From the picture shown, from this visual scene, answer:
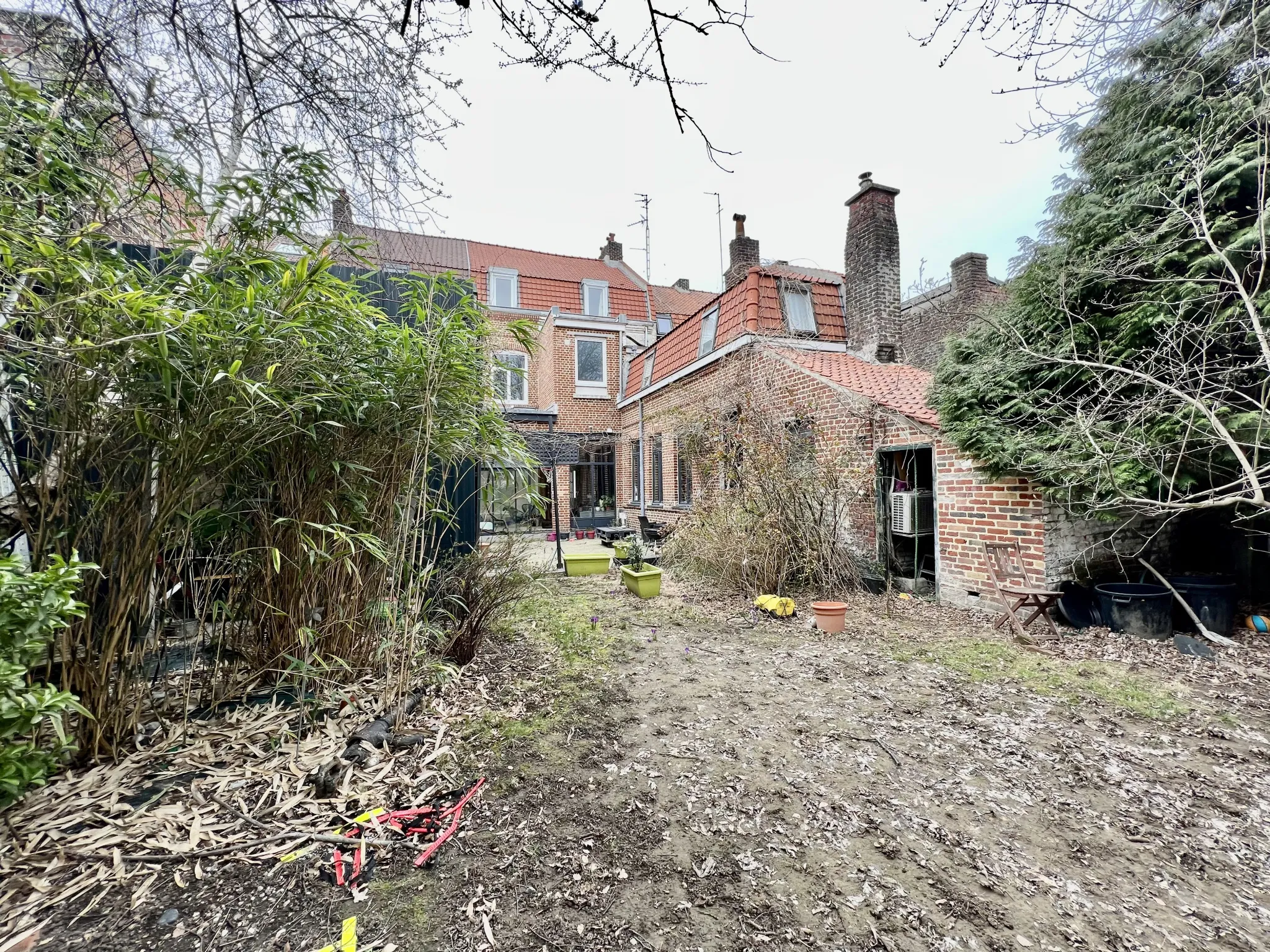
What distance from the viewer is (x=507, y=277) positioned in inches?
641

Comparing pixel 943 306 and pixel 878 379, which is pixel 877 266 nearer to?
pixel 878 379

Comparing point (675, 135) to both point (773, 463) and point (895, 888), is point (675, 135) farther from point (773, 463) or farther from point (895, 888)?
point (773, 463)

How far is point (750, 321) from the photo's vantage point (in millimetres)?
8250

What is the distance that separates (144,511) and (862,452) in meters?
6.15

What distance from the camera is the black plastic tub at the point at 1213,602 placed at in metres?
3.89

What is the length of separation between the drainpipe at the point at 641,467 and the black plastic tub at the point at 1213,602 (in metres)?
8.79

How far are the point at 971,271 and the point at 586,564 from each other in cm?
1135

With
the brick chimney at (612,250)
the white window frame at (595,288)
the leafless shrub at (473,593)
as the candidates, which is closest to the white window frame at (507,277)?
the white window frame at (595,288)

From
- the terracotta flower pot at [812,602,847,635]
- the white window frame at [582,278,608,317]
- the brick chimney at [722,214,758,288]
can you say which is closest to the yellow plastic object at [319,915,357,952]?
the terracotta flower pot at [812,602,847,635]

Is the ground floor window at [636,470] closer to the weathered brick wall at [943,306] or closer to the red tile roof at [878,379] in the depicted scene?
the red tile roof at [878,379]

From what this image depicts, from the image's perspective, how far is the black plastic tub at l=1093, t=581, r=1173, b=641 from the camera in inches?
157

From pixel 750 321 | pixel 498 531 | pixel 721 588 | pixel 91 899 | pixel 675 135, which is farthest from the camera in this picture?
pixel 750 321

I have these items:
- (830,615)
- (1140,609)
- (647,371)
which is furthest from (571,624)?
(647,371)

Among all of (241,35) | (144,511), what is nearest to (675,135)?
(241,35)
